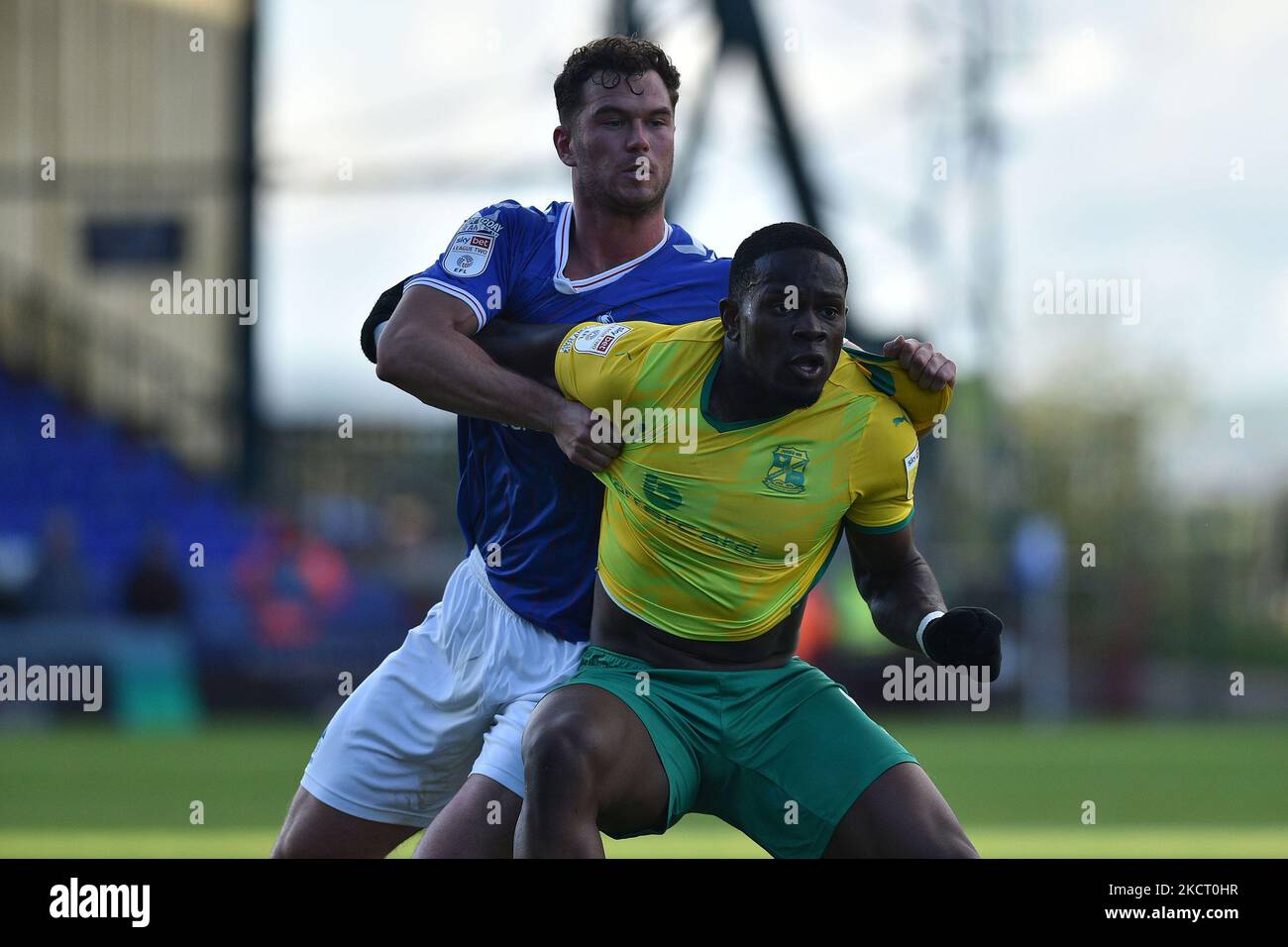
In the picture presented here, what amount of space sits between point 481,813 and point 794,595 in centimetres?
101

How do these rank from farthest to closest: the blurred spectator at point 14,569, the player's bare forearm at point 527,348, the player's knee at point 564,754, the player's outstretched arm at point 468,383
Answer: the blurred spectator at point 14,569 → the player's bare forearm at point 527,348 → the player's outstretched arm at point 468,383 → the player's knee at point 564,754

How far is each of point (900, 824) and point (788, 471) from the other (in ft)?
3.01

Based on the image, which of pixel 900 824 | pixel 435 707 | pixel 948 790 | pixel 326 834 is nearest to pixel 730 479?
pixel 900 824

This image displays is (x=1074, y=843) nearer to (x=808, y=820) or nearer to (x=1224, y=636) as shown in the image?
(x=808, y=820)

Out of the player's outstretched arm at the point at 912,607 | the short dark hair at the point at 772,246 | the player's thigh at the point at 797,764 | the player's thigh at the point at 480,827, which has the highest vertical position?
the short dark hair at the point at 772,246

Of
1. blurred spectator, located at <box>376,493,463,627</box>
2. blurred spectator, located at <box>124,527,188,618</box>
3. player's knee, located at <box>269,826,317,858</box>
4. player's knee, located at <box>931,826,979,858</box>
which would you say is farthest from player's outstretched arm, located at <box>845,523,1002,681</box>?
blurred spectator, located at <box>376,493,463,627</box>

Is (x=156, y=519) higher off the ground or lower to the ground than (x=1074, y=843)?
higher

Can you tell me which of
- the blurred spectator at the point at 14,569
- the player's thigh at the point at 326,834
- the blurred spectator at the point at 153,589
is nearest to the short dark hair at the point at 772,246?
the player's thigh at the point at 326,834

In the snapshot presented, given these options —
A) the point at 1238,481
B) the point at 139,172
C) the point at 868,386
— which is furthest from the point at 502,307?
the point at 139,172

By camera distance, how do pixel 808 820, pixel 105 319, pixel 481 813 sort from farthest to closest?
pixel 105 319 < pixel 481 813 < pixel 808 820

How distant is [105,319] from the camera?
26.5 meters

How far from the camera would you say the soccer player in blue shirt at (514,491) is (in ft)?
15.5

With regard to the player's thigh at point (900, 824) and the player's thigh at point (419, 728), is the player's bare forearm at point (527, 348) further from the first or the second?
the player's thigh at point (900, 824)

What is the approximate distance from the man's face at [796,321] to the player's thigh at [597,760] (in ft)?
2.94
